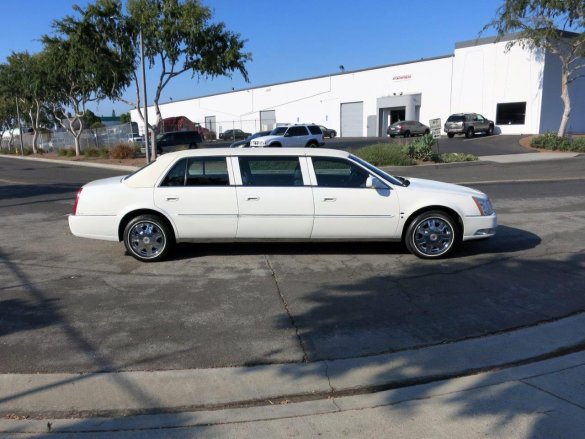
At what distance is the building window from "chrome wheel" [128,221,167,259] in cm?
3965

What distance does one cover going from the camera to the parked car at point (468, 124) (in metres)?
38.3

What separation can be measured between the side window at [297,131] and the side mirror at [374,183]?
23.7 meters

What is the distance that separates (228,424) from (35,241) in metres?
6.35

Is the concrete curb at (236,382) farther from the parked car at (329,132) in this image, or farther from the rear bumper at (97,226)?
the parked car at (329,132)

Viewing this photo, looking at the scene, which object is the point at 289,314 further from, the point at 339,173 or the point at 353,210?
the point at 339,173

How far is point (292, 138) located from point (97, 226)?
23.5 meters

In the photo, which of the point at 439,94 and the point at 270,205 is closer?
the point at 270,205

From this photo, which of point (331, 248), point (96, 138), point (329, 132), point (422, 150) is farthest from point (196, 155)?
point (329, 132)

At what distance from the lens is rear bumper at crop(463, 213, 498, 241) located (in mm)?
6688

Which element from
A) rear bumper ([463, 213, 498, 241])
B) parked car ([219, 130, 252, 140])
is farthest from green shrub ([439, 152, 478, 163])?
parked car ([219, 130, 252, 140])

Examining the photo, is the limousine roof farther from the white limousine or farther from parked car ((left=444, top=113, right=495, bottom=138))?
parked car ((left=444, top=113, right=495, bottom=138))

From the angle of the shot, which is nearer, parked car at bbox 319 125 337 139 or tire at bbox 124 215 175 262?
tire at bbox 124 215 175 262

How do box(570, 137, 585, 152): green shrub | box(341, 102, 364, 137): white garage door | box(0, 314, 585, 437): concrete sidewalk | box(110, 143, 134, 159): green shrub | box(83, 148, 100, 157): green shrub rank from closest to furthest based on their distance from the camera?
1. box(0, 314, 585, 437): concrete sidewalk
2. box(570, 137, 585, 152): green shrub
3. box(110, 143, 134, 159): green shrub
4. box(83, 148, 100, 157): green shrub
5. box(341, 102, 364, 137): white garage door

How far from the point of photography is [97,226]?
21.9ft
